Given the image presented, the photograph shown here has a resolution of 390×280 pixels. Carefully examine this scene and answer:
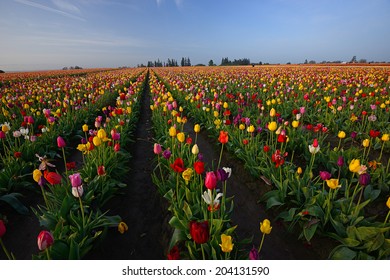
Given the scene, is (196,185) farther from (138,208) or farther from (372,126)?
(372,126)

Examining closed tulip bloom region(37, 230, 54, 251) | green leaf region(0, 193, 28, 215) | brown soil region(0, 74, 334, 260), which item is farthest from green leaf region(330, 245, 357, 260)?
green leaf region(0, 193, 28, 215)

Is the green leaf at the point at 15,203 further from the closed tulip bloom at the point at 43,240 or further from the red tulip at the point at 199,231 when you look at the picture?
the red tulip at the point at 199,231

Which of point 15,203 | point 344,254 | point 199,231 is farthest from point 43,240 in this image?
point 344,254

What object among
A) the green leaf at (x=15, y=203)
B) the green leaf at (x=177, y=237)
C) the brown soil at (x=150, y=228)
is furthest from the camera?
the green leaf at (x=15, y=203)

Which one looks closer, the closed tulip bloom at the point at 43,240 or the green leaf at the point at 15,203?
the closed tulip bloom at the point at 43,240

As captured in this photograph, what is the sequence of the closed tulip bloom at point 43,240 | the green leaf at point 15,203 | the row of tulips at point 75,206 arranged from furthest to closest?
the green leaf at point 15,203, the row of tulips at point 75,206, the closed tulip bloom at point 43,240

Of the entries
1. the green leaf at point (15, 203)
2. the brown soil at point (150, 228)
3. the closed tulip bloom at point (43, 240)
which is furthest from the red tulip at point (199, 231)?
the green leaf at point (15, 203)

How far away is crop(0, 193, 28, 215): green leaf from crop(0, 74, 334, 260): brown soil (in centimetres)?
9

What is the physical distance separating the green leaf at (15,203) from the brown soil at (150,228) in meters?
0.09

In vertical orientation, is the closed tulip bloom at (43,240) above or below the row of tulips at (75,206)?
above

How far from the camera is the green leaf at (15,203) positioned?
345 centimetres

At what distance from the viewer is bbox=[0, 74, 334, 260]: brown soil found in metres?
2.80

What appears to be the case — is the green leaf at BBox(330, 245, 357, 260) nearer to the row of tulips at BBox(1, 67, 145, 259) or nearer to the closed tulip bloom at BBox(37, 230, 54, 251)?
the row of tulips at BBox(1, 67, 145, 259)

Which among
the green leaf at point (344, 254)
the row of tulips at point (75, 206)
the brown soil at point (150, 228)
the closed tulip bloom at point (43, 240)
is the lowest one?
the brown soil at point (150, 228)
